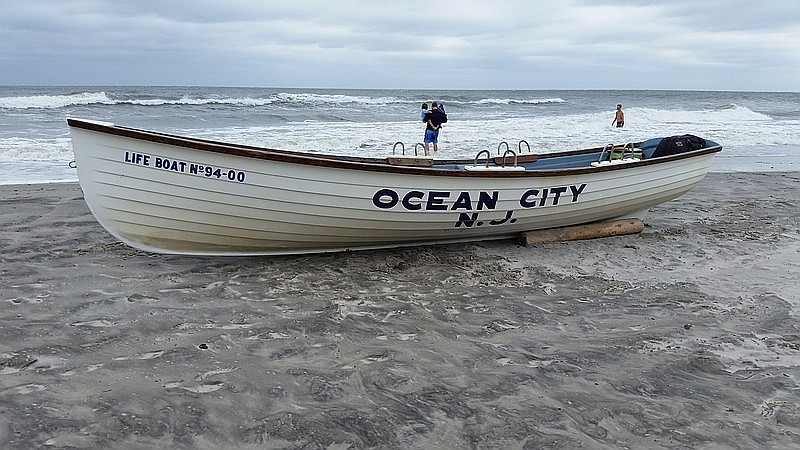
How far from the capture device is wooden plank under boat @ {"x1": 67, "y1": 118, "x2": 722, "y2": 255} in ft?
17.4

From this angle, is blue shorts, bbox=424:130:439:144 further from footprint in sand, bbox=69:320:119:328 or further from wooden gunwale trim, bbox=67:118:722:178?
footprint in sand, bbox=69:320:119:328

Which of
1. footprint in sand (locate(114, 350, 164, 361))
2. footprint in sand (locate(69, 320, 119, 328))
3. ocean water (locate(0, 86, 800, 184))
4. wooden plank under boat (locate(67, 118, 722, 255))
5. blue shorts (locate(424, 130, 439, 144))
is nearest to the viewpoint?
footprint in sand (locate(114, 350, 164, 361))

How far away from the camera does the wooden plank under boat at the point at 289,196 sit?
531cm

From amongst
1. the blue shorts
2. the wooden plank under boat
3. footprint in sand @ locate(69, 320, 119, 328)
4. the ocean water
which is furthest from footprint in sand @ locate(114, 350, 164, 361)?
the blue shorts

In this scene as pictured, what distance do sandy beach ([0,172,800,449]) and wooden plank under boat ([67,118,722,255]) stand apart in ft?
0.83

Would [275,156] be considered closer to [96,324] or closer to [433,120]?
[96,324]

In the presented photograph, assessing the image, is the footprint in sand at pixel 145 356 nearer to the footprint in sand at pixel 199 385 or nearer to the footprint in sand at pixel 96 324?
the footprint in sand at pixel 199 385

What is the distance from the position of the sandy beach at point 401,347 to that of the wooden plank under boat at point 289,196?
0.25m

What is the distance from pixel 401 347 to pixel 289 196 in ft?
6.34

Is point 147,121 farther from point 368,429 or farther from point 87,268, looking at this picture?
point 368,429

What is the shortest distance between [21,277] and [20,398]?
2.38 metres

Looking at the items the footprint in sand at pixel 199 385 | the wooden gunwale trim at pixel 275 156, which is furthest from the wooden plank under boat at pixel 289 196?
the footprint in sand at pixel 199 385

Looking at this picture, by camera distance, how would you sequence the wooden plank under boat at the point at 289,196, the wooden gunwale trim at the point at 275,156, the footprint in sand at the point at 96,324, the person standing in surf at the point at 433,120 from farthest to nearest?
the person standing in surf at the point at 433,120, the wooden plank under boat at the point at 289,196, the wooden gunwale trim at the point at 275,156, the footprint in sand at the point at 96,324

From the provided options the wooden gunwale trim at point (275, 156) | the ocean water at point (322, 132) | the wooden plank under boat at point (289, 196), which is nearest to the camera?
the wooden gunwale trim at point (275, 156)
